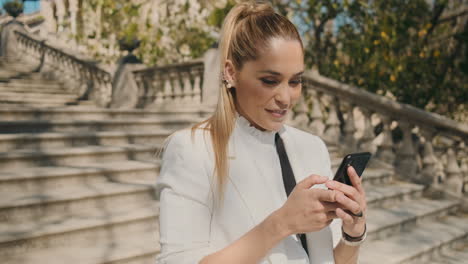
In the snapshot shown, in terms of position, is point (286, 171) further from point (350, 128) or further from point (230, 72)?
point (350, 128)

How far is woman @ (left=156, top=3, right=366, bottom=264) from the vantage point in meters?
1.10

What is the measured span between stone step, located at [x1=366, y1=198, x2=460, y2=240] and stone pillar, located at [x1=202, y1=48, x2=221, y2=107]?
3.31m

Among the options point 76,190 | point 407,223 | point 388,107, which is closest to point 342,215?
point 76,190

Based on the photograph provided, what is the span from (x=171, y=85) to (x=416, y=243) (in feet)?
17.0

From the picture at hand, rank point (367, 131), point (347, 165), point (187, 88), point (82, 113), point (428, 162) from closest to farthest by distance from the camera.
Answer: point (347, 165) < point (428, 162) < point (82, 113) < point (367, 131) < point (187, 88)

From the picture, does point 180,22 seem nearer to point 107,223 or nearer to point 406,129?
point 406,129

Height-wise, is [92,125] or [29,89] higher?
[92,125]

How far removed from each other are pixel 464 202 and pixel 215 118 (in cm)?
504

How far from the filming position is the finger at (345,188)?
41.7 inches

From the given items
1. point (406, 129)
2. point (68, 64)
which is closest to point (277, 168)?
point (406, 129)

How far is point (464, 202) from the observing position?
17.0 feet

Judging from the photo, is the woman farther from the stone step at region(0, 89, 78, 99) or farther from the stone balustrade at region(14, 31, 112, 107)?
the stone step at region(0, 89, 78, 99)

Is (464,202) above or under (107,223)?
under

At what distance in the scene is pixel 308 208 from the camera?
41.3 inches
